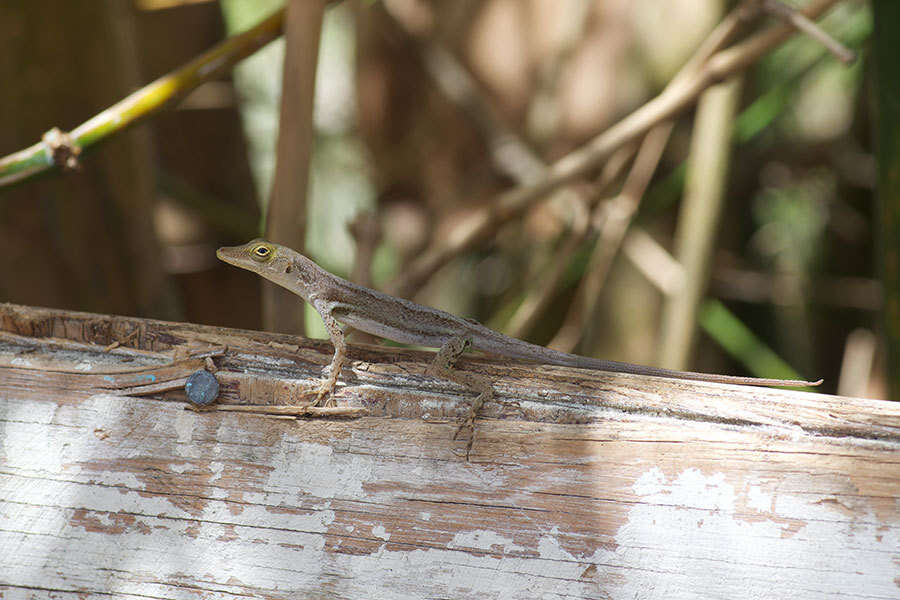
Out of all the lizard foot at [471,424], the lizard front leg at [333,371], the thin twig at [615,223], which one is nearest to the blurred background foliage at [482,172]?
the thin twig at [615,223]

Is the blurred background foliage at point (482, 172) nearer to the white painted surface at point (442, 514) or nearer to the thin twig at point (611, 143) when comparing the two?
the thin twig at point (611, 143)

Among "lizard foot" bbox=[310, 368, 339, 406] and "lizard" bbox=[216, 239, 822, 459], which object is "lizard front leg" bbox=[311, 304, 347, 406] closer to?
"lizard foot" bbox=[310, 368, 339, 406]

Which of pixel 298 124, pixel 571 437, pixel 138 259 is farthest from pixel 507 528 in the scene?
pixel 138 259

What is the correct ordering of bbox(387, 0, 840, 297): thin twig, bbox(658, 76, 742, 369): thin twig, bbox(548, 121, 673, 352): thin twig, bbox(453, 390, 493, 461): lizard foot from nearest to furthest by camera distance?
1. bbox(453, 390, 493, 461): lizard foot
2. bbox(387, 0, 840, 297): thin twig
3. bbox(658, 76, 742, 369): thin twig
4. bbox(548, 121, 673, 352): thin twig

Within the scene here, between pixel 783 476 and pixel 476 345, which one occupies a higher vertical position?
pixel 476 345

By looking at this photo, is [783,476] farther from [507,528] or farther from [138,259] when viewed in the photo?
[138,259]

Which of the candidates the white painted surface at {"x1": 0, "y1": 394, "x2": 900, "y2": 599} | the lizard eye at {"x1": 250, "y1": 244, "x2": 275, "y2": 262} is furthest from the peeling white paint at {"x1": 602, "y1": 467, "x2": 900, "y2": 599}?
the lizard eye at {"x1": 250, "y1": 244, "x2": 275, "y2": 262}

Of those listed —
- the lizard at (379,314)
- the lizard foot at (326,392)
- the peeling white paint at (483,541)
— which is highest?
the lizard at (379,314)
